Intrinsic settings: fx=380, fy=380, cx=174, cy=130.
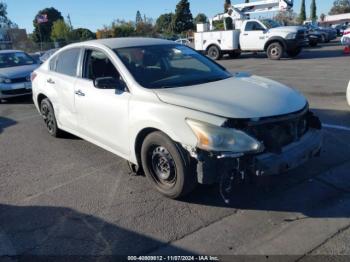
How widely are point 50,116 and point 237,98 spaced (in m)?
3.91

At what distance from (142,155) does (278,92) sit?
1688mm

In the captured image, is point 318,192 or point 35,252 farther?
point 318,192

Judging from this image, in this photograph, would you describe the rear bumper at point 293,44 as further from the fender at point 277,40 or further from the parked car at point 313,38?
the parked car at point 313,38

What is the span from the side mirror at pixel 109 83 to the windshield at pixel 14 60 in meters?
8.57

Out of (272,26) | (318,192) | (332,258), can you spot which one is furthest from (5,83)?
(272,26)

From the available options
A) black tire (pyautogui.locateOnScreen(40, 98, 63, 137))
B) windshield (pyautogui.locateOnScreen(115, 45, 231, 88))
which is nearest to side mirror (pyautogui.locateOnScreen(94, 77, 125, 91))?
windshield (pyautogui.locateOnScreen(115, 45, 231, 88))

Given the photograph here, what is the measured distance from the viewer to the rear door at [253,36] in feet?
66.3

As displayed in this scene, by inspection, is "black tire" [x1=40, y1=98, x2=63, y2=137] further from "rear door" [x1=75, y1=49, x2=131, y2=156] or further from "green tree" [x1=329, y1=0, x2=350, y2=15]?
"green tree" [x1=329, y1=0, x2=350, y2=15]

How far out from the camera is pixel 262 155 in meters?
3.60

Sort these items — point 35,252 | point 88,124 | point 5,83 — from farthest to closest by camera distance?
point 5,83 → point 88,124 → point 35,252

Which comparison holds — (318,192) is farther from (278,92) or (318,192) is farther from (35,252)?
(35,252)

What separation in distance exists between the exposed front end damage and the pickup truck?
16448 mm

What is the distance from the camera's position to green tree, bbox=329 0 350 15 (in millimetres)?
105500

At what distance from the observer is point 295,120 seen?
3.95 m
